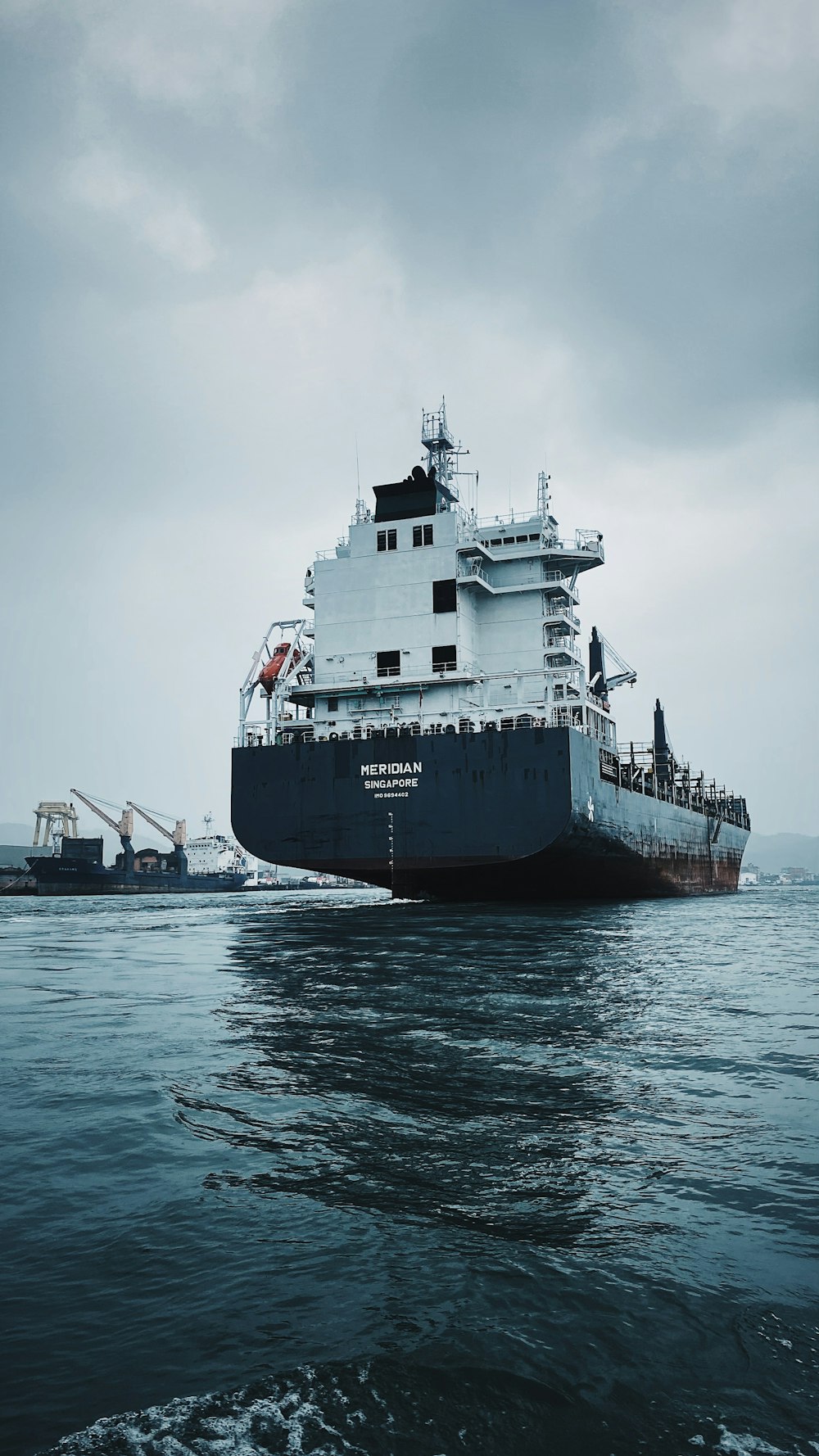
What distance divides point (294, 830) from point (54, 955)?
44.1 ft

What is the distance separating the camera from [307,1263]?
11.7 ft

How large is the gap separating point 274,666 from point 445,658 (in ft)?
27.2

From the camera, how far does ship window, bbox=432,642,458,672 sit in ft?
107

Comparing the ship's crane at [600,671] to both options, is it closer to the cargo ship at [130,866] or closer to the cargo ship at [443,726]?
the cargo ship at [443,726]

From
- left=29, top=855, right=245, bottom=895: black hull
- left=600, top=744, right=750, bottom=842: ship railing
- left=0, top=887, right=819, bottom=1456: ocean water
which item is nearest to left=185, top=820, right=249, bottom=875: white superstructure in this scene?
left=29, top=855, right=245, bottom=895: black hull

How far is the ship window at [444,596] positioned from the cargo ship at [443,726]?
0.15 feet

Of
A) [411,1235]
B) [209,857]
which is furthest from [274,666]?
[209,857]

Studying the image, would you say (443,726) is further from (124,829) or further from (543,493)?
(124,829)

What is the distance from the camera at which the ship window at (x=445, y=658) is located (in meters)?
32.7

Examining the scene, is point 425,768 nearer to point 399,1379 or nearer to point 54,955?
point 54,955

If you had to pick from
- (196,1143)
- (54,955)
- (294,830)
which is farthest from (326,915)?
(196,1143)

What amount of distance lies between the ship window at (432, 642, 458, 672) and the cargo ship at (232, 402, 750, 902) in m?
0.07

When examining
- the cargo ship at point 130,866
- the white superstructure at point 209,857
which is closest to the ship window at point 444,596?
the cargo ship at point 130,866

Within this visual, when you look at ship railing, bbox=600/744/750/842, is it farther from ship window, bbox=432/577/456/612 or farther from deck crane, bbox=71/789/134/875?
deck crane, bbox=71/789/134/875
